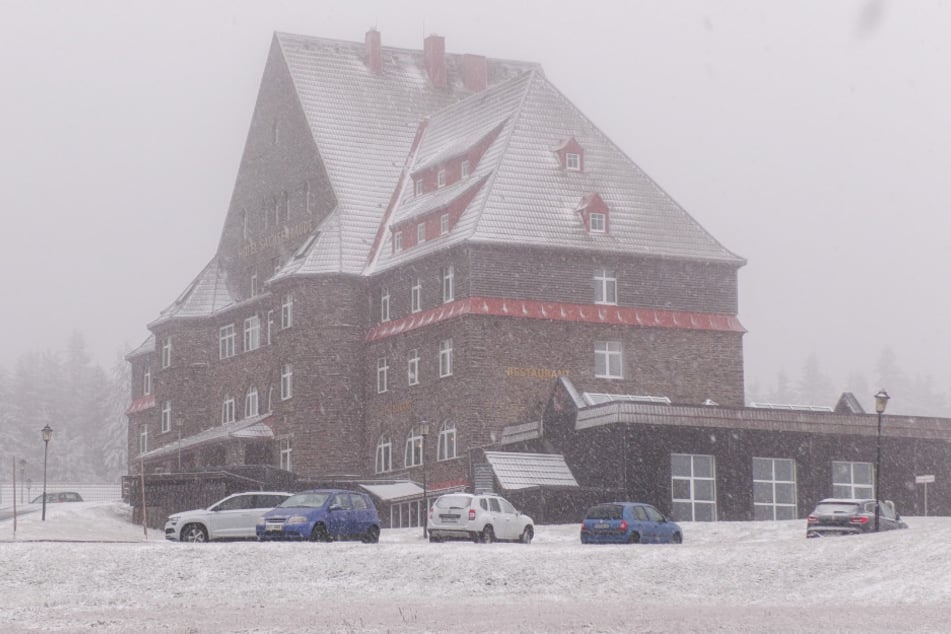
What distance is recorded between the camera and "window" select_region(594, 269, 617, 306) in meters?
72.1

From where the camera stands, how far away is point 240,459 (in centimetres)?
7838

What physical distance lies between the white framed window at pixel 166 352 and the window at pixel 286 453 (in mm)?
14164

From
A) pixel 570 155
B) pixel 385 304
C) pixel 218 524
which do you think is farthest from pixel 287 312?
pixel 218 524

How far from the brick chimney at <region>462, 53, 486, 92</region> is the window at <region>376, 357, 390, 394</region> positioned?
64.8ft

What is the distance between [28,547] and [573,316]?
109 feet

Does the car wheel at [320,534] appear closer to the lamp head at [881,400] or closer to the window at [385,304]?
the lamp head at [881,400]

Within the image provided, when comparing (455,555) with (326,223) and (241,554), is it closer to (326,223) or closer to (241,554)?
(241,554)

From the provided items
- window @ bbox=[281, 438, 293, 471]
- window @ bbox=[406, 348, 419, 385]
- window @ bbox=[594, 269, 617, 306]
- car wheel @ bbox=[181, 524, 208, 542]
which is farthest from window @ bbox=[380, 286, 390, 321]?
car wheel @ bbox=[181, 524, 208, 542]

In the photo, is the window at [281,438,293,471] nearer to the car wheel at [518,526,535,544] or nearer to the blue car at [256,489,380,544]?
the car wheel at [518,526,535,544]

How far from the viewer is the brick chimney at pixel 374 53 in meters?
87.7

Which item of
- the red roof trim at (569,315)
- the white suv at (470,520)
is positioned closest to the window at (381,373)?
the red roof trim at (569,315)

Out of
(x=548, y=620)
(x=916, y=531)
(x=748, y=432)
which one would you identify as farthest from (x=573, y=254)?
(x=548, y=620)

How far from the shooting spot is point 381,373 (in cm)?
7544

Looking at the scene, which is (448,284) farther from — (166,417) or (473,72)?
(166,417)
